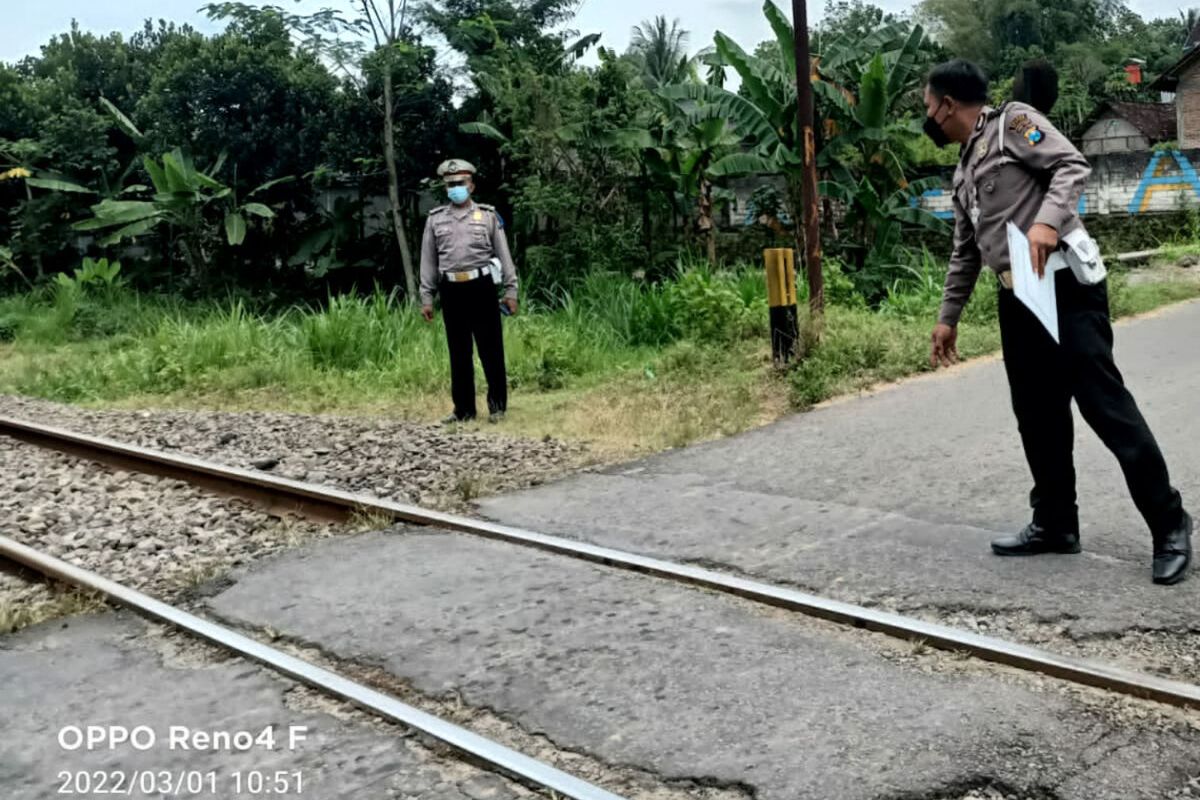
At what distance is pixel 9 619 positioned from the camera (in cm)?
479

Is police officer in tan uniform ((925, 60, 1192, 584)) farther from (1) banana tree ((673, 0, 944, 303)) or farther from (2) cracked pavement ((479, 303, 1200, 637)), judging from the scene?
(1) banana tree ((673, 0, 944, 303))

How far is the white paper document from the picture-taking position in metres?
4.06

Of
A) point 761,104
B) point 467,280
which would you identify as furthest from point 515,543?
point 761,104

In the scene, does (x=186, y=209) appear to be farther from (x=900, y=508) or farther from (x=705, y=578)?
(x=705, y=578)

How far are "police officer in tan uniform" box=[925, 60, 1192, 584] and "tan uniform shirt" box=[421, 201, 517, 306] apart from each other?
4.76 metres

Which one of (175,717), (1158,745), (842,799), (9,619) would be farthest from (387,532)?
(1158,745)

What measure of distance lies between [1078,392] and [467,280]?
543cm

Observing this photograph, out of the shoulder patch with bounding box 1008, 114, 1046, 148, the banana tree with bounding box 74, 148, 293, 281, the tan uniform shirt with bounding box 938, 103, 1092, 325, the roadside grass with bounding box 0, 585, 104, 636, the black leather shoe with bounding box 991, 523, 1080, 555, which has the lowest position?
the roadside grass with bounding box 0, 585, 104, 636

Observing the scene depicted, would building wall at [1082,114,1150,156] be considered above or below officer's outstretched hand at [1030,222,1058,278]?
above

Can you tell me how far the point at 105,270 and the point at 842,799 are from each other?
20588 millimetres

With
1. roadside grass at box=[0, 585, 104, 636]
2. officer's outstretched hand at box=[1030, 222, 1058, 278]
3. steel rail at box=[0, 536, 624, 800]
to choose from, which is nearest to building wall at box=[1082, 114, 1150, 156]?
officer's outstretched hand at box=[1030, 222, 1058, 278]

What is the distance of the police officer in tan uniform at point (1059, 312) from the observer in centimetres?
406

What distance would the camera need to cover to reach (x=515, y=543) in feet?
18.1

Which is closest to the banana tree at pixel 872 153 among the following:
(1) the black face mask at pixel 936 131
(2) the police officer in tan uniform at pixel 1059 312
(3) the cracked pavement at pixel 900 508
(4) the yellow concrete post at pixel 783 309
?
(4) the yellow concrete post at pixel 783 309
